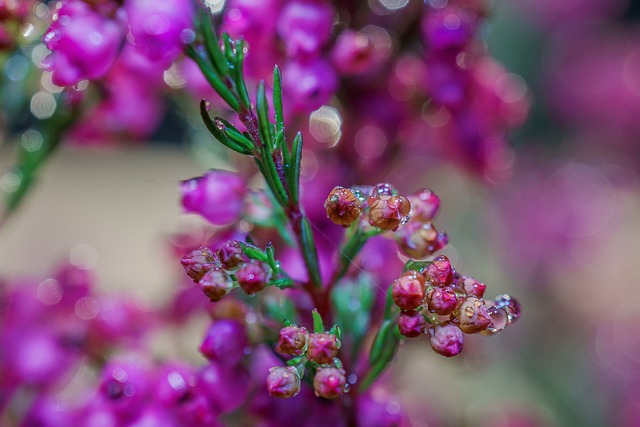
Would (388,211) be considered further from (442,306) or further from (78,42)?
(78,42)

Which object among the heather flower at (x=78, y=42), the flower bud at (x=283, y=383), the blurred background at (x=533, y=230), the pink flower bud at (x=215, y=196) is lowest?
the blurred background at (x=533, y=230)

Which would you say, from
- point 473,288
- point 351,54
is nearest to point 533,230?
point 351,54

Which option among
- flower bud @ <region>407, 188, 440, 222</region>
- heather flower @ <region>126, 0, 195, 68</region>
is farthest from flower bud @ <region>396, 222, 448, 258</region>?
heather flower @ <region>126, 0, 195, 68</region>

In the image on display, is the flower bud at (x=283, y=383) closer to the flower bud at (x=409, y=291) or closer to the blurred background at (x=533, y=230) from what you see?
the flower bud at (x=409, y=291)

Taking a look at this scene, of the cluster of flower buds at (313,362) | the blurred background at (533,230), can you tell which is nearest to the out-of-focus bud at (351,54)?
the blurred background at (533,230)

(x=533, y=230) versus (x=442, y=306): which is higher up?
(x=442, y=306)

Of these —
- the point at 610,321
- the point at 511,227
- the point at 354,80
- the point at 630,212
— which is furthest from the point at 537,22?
the point at 354,80

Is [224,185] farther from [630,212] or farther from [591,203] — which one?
[630,212]
